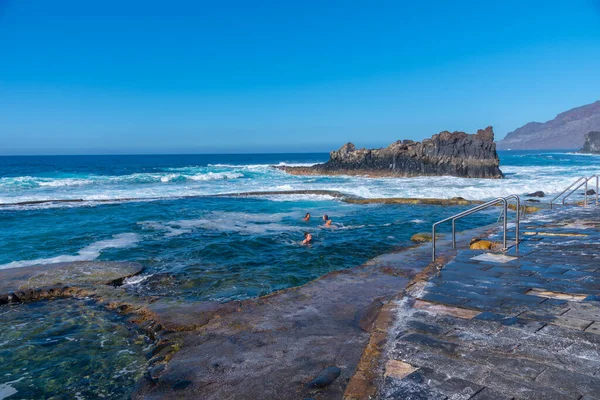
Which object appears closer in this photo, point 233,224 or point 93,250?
point 93,250

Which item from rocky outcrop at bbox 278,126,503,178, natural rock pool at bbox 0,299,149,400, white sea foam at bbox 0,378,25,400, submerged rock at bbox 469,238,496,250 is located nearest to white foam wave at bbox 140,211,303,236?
submerged rock at bbox 469,238,496,250

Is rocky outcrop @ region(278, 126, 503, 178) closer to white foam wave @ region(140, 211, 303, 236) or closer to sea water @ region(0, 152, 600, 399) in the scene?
sea water @ region(0, 152, 600, 399)

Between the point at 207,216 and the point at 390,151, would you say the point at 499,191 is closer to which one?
the point at 207,216

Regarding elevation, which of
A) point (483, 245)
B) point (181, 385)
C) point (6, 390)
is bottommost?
point (6, 390)

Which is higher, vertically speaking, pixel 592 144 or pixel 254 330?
pixel 592 144

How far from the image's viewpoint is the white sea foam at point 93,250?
10.5m

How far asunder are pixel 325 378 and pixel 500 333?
6.33 feet

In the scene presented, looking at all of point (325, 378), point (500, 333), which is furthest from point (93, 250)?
point (500, 333)

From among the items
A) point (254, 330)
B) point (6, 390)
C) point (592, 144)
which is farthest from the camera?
point (592, 144)

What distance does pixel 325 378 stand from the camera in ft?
13.2

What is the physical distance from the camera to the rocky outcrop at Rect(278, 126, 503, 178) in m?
41.0

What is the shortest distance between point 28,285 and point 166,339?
4.26 meters

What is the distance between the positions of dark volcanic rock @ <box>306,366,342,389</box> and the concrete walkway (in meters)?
0.52

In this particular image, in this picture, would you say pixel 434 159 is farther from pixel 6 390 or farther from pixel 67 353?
pixel 6 390
